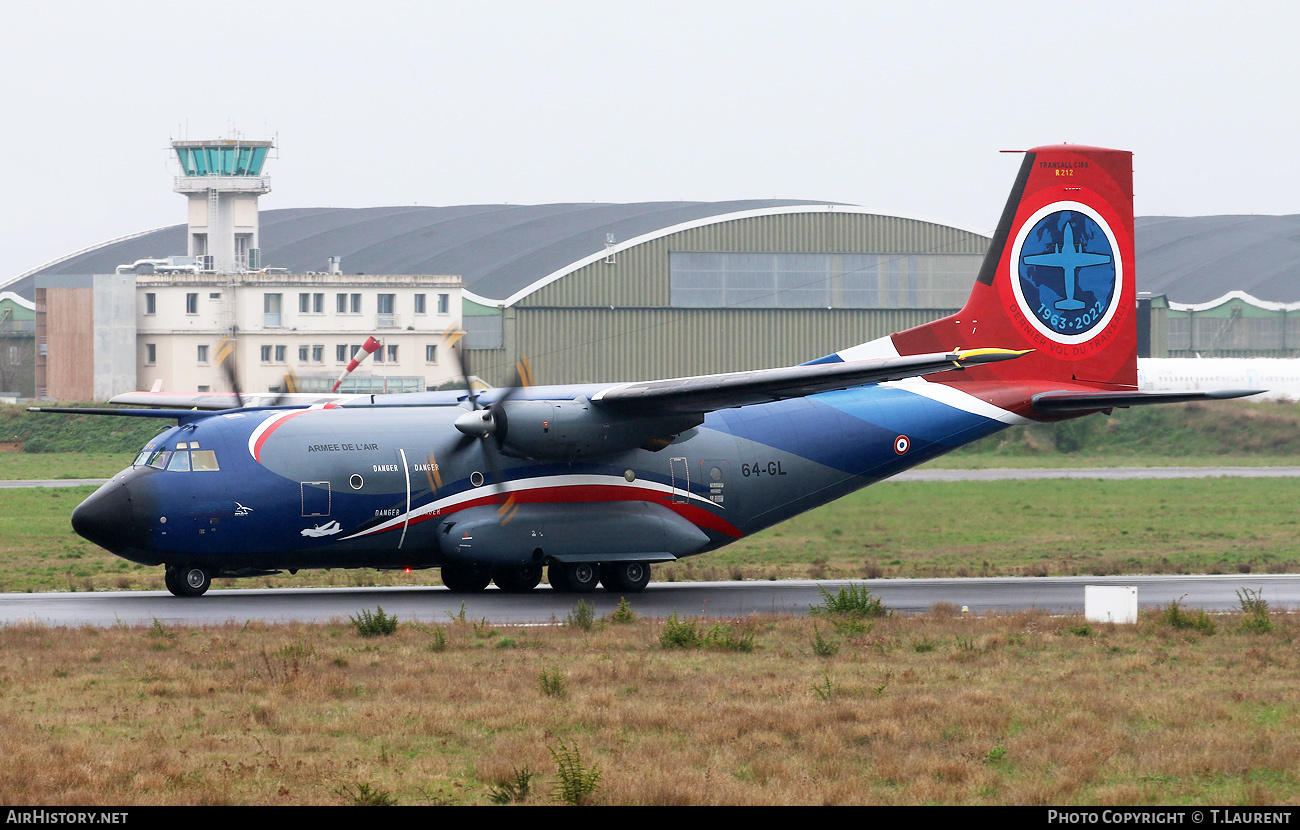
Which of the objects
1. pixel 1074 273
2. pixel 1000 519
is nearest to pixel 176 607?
pixel 1074 273

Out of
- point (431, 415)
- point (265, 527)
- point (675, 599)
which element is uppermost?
point (431, 415)

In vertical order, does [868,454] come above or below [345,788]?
above

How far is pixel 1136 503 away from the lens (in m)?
43.3

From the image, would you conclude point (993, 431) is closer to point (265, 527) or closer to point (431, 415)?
point (431, 415)

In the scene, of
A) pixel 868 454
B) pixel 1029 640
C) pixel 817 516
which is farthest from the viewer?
pixel 817 516

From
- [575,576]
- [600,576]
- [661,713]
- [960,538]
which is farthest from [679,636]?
[960,538]

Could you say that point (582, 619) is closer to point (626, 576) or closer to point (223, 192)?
point (626, 576)

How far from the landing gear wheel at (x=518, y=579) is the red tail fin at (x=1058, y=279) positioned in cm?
871

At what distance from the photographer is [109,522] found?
2316 cm

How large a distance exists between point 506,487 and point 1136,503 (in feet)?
83.9

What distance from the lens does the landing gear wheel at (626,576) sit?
2611 centimetres

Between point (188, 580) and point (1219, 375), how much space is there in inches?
2217

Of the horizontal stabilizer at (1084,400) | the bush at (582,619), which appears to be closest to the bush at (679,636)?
the bush at (582,619)

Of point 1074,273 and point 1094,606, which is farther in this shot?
point 1074,273
